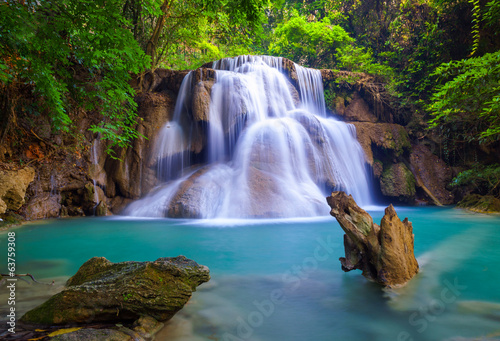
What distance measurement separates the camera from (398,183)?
44.0 ft

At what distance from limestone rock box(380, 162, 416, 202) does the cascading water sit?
3.39 feet

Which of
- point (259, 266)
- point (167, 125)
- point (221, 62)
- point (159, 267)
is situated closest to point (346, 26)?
point (221, 62)

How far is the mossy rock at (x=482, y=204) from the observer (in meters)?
10.1

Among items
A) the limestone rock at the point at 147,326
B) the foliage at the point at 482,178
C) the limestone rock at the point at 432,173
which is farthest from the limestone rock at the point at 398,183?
the limestone rock at the point at 147,326

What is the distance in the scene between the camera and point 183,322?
246 centimetres

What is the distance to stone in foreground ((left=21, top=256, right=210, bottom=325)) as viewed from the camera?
221 cm

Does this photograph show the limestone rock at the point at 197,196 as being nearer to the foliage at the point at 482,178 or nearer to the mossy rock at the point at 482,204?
the mossy rock at the point at 482,204

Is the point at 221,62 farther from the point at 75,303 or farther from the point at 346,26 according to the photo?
the point at 75,303

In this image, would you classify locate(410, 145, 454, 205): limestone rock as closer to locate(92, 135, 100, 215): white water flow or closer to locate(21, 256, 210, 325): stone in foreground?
locate(92, 135, 100, 215): white water flow

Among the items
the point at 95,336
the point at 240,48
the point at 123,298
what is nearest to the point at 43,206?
the point at 123,298

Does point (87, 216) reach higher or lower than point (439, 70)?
lower

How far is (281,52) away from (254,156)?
523 inches

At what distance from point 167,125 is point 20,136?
5020mm

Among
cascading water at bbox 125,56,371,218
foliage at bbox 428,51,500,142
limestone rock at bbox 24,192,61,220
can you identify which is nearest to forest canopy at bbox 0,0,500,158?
foliage at bbox 428,51,500,142
